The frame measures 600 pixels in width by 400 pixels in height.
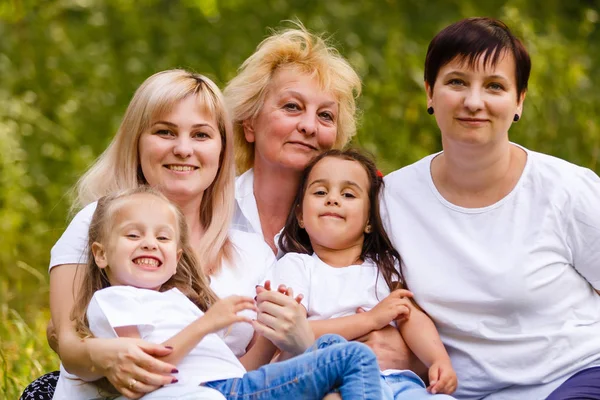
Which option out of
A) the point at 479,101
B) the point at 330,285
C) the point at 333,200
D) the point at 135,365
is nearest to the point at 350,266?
the point at 330,285

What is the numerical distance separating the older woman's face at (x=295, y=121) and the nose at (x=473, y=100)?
77 centimetres

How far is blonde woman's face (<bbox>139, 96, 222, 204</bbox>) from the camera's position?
351cm

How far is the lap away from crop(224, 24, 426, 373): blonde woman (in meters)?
1.16

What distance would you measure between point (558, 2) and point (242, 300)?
18.8 feet

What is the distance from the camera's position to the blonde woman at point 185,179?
335 centimetres

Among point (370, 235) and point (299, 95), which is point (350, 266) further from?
point (299, 95)

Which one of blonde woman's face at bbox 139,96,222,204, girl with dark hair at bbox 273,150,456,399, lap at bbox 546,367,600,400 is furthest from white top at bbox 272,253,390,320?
lap at bbox 546,367,600,400

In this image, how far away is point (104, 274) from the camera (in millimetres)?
3154

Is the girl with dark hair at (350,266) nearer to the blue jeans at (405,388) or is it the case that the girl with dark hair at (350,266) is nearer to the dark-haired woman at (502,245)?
the blue jeans at (405,388)

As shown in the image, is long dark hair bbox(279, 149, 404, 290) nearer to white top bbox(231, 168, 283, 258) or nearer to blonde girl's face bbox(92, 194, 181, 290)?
white top bbox(231, 168, 283, 258)

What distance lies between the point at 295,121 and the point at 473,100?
845 mm

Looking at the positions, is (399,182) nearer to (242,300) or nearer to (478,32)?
(478,32)

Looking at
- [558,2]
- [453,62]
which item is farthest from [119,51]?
[453,62]

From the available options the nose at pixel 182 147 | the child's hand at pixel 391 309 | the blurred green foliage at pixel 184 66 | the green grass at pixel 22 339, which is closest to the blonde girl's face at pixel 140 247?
the nose at pixel 182 147
